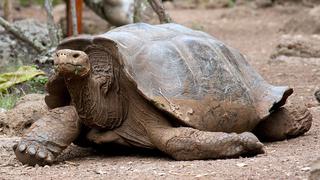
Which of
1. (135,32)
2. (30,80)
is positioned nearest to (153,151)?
(135,32)

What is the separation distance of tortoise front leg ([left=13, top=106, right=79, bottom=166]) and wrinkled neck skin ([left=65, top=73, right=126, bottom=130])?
0.08 metres

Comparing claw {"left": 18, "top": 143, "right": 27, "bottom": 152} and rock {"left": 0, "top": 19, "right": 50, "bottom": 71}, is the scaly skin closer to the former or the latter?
claw {"left": 18, "top": 143, "right": 27, "bottom": 152}

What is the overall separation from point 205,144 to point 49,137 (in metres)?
0.83

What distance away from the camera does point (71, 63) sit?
4.21 meters

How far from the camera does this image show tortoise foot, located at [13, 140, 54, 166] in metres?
→ 4.35

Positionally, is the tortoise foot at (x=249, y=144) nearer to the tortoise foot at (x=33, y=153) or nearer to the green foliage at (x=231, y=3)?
the tortoise foot at (x=33, y=153)

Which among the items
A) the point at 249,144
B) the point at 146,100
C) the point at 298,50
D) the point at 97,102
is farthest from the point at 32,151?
the point at 298,50

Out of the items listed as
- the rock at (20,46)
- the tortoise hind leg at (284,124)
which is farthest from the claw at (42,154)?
the rock at (20,46)

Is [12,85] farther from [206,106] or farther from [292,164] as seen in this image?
[292,164]

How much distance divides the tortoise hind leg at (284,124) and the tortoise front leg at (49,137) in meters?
1.23

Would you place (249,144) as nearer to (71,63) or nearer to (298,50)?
(71,63)

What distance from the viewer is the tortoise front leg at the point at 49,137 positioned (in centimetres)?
437

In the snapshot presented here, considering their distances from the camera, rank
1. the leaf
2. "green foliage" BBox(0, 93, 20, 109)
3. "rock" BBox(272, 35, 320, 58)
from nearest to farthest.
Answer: "green foliage" BBox(0, 93, 20, 109) < the leaf < "rock" BBox(272, 35, 320, 58)

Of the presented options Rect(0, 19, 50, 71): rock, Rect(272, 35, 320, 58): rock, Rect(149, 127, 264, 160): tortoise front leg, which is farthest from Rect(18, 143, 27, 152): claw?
Rect(272, 35, 320, 58): rock
